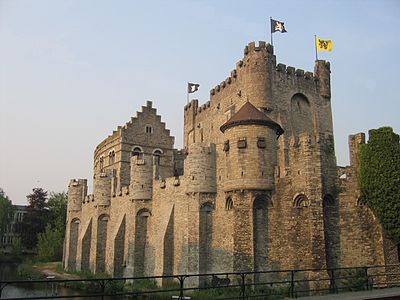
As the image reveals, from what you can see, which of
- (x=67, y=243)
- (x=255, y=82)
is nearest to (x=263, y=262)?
(x=255, y=82)

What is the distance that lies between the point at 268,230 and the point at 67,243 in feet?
83.3

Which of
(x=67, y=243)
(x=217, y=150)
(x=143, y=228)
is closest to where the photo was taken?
(x=217, y=150)

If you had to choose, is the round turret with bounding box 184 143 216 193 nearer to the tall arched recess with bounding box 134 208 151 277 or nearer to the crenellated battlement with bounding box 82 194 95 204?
the tall arched recess with bounding box 134 208 151 277

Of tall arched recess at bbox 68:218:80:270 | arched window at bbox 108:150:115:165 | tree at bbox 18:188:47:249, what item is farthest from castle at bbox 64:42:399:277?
tree at bbox 18:188:47:249

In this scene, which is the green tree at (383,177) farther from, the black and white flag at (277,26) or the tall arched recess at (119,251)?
the tall arched recess at (119,251)

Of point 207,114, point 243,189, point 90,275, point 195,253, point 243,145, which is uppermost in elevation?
point 207,114

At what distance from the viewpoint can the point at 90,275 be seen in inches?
1262

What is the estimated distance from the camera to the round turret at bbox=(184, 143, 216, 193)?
24297 millimetres

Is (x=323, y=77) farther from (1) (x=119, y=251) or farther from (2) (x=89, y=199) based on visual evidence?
(2) (x=89, y=199)

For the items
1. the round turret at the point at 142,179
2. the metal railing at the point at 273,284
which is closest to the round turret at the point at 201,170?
the metal railing at the point at 273,284

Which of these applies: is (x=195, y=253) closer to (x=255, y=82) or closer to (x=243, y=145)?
(x=243, y=145)

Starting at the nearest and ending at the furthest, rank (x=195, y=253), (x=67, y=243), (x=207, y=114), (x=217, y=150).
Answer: (x=195, y=253), (x=217, y=150), (x=207, y=114), (x=67, y=243)

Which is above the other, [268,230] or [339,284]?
[268,230]

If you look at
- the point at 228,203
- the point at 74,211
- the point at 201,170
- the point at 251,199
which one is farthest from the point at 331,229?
the point at 74,211
